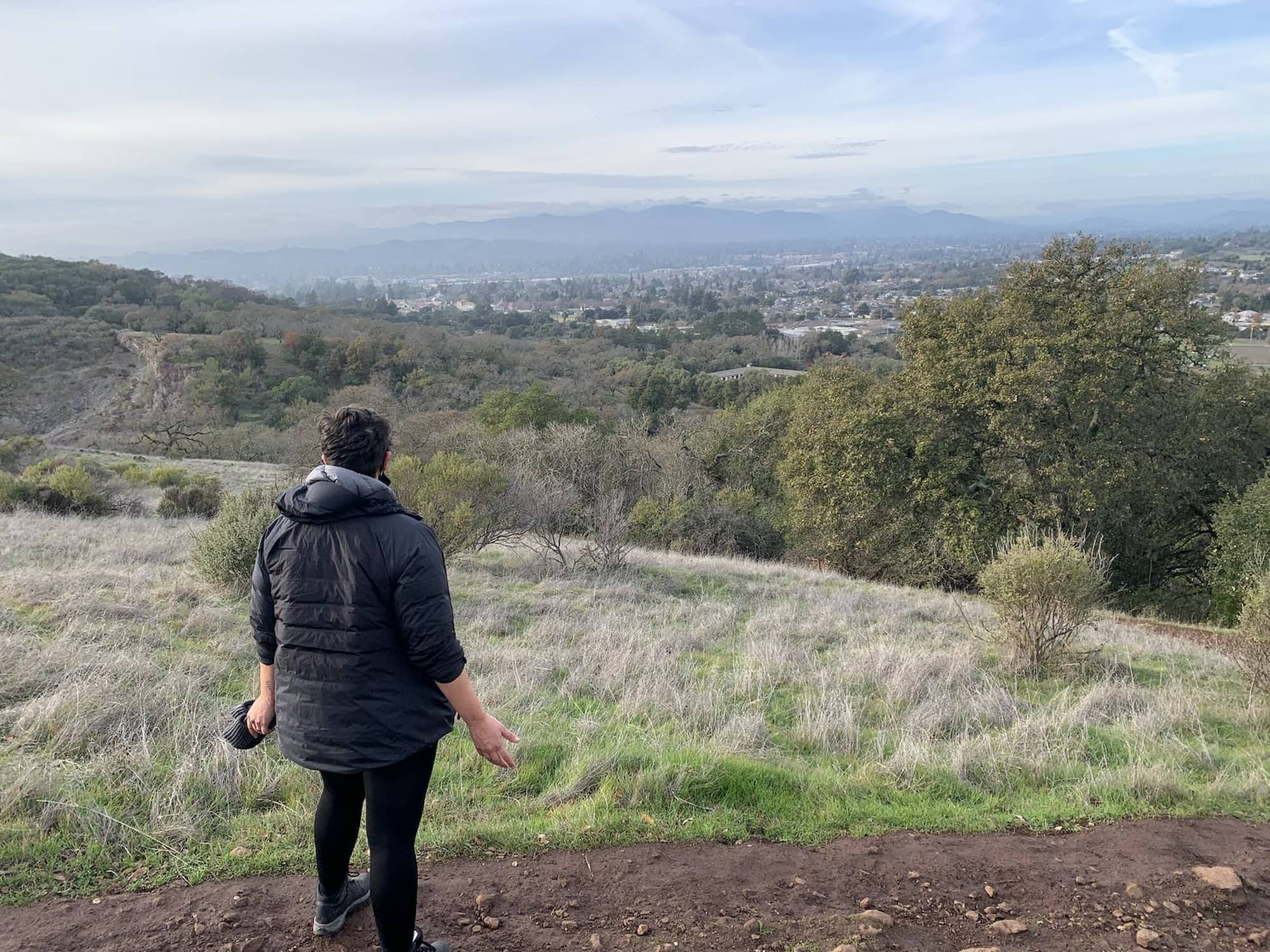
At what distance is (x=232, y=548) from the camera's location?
24.8ft

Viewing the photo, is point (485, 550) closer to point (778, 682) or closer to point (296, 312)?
point (778, 682)

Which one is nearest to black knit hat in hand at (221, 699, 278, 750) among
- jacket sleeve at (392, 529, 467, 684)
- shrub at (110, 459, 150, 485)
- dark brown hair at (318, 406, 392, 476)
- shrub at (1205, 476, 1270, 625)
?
jacket sleeve at (392, 529, 467, 684)

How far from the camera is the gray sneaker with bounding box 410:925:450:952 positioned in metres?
2.47

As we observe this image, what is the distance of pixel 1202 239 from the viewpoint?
96.9 metres

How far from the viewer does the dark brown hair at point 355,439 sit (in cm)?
225

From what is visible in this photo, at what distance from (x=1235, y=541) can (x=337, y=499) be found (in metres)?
14.8

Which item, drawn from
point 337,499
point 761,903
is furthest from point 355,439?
point 761,903

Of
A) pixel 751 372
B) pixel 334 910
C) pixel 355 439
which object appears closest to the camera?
pixel 355 439

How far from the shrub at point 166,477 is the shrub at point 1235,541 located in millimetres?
21554

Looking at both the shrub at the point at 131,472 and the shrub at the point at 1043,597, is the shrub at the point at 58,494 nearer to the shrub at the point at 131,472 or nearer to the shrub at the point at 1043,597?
the shrub at the point at 131,472

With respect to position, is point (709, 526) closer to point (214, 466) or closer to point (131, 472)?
point (131, 472)

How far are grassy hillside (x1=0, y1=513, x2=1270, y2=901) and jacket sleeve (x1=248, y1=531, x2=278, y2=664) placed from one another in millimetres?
1291

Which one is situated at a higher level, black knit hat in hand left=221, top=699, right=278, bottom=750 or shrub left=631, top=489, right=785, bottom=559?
black knit hat in hand left=221, top=699, right=278, bottom=750

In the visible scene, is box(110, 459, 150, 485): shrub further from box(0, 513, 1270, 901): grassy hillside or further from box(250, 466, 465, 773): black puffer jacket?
box(250, 466, 465, 773): black puffer jacket
